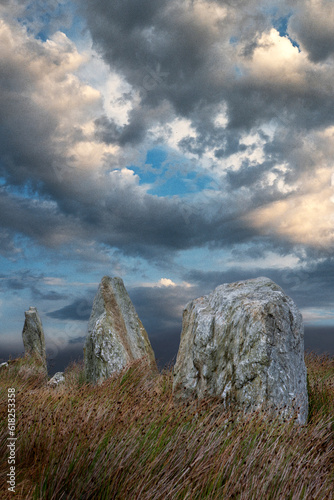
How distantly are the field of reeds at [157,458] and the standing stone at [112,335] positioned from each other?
407cm

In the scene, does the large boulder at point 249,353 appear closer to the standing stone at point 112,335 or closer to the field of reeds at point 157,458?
the field of reeds at point 157,458

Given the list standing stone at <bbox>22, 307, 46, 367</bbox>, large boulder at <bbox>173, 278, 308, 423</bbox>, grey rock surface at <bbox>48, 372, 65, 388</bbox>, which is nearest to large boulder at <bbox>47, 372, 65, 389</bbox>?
grey rock surface at <bbox>48, 372, 65, 388</bbox>

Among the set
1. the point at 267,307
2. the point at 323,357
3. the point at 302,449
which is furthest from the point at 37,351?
the point at 302,449

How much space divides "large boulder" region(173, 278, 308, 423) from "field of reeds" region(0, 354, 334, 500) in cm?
44

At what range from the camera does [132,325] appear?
39.1 feet

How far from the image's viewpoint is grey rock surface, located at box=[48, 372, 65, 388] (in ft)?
44.0

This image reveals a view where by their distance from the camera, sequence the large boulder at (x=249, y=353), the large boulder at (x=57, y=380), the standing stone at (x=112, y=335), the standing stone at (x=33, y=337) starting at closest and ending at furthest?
the large boulder at (x=249, y=353) → the standing stone at (x=112, y=335) → the large boulder at (x=57, y=380) → the standing stone at (x=33, y=337)

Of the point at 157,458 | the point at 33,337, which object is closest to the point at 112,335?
the point at 157,458

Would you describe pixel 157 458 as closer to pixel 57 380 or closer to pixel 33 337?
pixel 57 380

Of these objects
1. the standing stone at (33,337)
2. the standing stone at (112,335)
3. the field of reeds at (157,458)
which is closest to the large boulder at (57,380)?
the standing stone at (33,337)

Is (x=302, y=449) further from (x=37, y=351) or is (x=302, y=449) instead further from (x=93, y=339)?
(x=37, y=351)

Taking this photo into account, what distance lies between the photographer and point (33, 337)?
15.9 meters

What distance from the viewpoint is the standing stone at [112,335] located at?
10070 millimetres

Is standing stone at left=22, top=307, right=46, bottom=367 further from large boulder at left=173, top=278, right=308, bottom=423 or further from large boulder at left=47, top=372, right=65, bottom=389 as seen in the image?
large boulder at left=173, top=278, right=308, bottom=423
